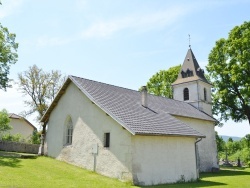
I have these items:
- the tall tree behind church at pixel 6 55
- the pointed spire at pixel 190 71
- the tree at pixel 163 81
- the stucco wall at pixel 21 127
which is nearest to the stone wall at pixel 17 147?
the tall tree behind church at pixel 6 55

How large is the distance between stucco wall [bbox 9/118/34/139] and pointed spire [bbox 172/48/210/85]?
32.0 m

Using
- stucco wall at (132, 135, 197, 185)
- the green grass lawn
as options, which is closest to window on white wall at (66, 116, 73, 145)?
the green grass lawn

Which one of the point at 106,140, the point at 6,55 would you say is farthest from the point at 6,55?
the point at 106,140

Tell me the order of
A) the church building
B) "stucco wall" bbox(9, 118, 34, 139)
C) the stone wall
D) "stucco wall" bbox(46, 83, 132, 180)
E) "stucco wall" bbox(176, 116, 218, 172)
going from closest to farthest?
1. the church building
2. "stucco wall" bbox(46, 83, 132, 180)
3. the stone wall
4. "stucco wall" bbox(176, 116, 218, 172)
5. "stucco wall" bbox(9, 118, 34, 139)

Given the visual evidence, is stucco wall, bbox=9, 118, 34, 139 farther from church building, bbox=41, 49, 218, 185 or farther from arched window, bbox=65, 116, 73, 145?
arched window, bbox=65, 116, 73, 145

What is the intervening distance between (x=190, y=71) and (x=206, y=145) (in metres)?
11.4

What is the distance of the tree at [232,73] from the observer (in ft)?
110

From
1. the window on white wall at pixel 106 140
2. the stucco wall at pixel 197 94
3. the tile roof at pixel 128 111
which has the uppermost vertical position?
the stucco wall at pixel 197 94

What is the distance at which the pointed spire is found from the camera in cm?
3694

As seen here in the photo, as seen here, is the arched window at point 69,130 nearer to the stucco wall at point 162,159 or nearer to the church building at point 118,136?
the church building at point 118,136

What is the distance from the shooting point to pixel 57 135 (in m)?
22.0

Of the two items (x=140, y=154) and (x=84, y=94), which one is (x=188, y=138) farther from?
(x=84, y=94)

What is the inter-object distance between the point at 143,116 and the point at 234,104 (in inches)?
899

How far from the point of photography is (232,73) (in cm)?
3409
